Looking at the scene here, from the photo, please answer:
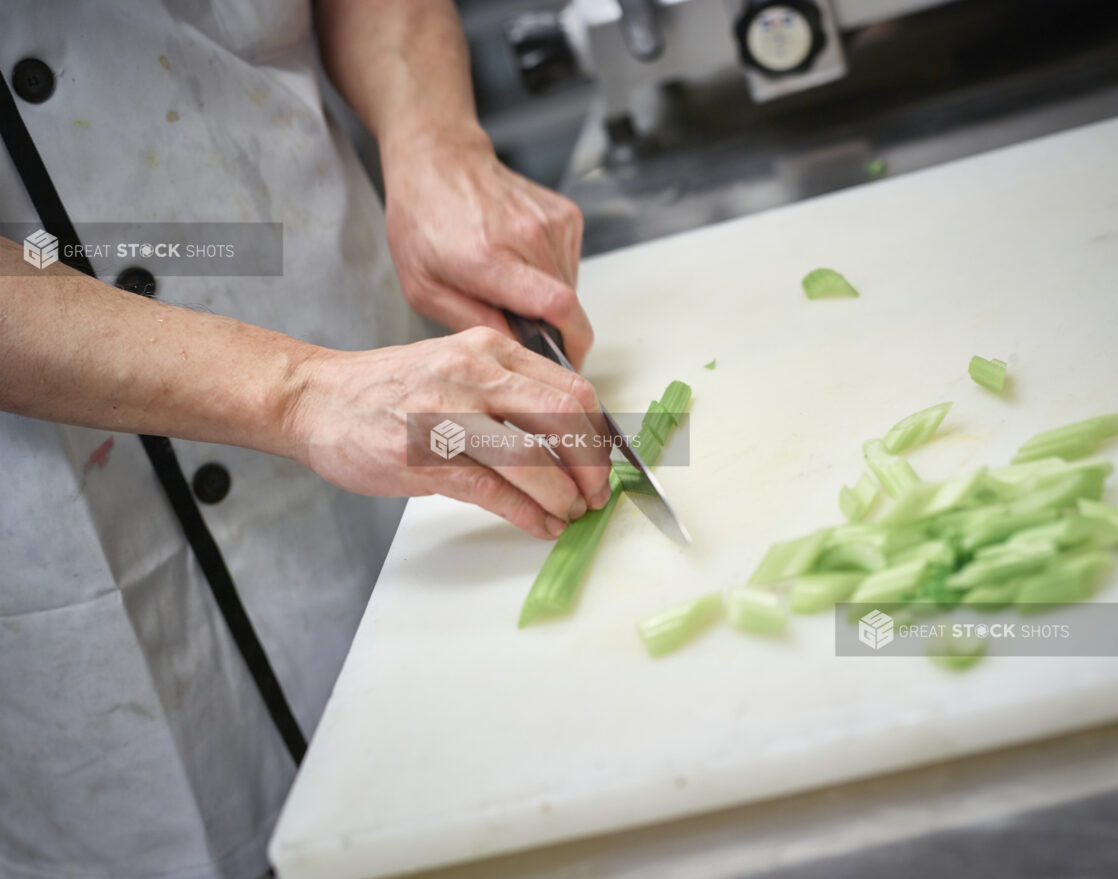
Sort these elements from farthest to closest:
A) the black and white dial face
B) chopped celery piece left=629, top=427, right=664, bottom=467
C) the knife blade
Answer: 1. the black and white dial face
2. chopped celery piece left=629, top=427, right=664, bottom=467
3. the knife blade

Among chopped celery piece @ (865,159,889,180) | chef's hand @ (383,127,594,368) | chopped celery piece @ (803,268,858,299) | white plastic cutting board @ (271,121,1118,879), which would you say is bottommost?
white plastic cutting board @ (271,121,1118,879)

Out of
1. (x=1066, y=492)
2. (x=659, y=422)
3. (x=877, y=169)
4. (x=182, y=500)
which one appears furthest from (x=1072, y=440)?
(x=182, y=500)

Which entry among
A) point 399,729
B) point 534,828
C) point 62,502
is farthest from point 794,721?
point 62,502

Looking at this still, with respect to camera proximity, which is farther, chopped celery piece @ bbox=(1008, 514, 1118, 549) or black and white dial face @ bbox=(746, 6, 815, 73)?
black and white dial face @ bbox=(746, 6, 815, 73)

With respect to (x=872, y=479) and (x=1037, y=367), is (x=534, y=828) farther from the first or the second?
(x=1037, y=367)

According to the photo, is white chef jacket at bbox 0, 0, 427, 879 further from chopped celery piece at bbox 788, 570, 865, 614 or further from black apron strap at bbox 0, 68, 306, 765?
chopped celery piece at bbox 788, 570, 865, 614

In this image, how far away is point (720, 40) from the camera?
1915 mm

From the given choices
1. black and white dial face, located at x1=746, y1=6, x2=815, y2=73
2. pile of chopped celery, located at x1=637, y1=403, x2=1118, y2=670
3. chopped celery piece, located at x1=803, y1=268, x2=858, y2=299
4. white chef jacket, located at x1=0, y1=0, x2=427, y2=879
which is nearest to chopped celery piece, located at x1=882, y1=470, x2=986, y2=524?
pile of chopped celery, located at x1=637, y1=403, x2=1118, y2=670

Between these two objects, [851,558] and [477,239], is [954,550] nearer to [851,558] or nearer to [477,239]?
[851,558]

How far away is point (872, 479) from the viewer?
34.0 inches

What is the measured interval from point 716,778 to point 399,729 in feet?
0.92

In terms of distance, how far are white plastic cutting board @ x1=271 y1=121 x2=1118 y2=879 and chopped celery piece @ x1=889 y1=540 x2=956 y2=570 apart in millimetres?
88

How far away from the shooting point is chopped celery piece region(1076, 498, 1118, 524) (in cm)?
71

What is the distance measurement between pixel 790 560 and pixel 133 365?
70 cm
